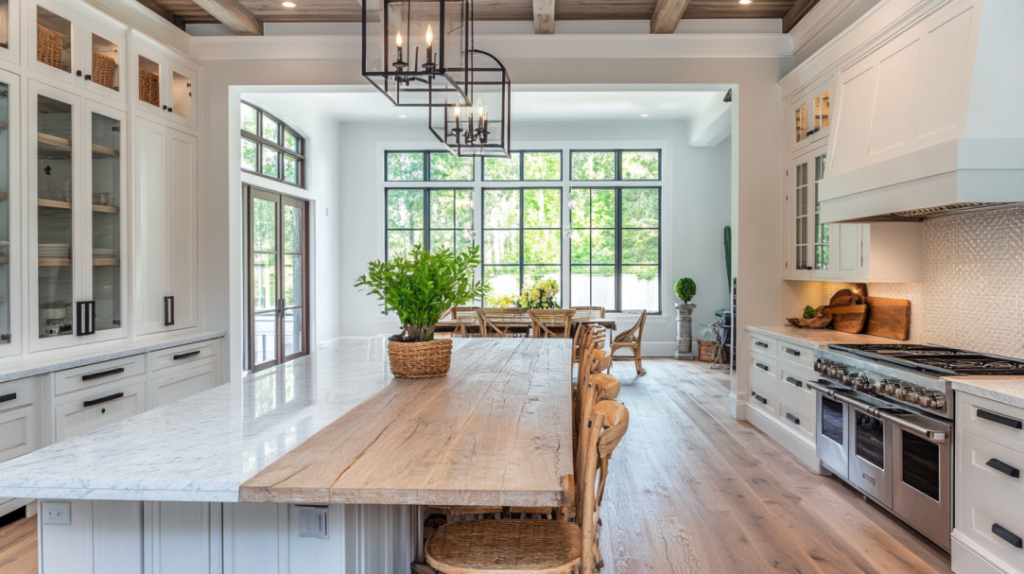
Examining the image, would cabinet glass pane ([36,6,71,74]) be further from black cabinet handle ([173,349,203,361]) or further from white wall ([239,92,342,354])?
white wall ([239,92,342,354])

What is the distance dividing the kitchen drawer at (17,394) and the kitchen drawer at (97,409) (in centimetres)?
16

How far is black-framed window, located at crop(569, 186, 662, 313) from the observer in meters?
8.73

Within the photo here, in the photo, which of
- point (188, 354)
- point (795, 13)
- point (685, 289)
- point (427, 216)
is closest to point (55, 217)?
point (188, 354)

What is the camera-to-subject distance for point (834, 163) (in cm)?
360

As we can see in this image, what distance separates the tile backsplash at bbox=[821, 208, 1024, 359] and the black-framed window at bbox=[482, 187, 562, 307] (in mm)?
5448

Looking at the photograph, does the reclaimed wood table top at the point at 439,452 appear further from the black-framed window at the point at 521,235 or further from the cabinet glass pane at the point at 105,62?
the black-framed window at the point at 521,235

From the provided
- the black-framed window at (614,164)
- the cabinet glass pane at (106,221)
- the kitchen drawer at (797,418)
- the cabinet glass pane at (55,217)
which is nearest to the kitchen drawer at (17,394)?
the cabinet glass pane at (55,217)

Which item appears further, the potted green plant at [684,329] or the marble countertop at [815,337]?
the potted green plant at [684,329]

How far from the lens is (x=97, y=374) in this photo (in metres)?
3.32

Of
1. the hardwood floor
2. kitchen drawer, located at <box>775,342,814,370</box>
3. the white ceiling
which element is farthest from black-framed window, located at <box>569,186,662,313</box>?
kitchen drawer, located at <box>775,342,814,370</box>

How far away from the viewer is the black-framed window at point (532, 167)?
28.8ft

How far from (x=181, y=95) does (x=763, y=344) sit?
4.85 m

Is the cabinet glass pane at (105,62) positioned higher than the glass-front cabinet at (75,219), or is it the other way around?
the cabinet glass pane at (105,62)

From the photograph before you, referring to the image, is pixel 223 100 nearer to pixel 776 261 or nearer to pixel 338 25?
pixel 338 25
